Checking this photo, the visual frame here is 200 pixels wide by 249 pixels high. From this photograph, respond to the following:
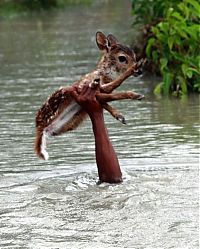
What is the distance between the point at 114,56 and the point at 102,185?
3.77 feet

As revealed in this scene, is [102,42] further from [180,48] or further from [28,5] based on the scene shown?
[28,5]

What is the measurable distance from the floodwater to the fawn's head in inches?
38.5

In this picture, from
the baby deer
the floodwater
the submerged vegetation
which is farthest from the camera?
the submerged vegetation

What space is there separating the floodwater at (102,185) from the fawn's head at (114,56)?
977 mm

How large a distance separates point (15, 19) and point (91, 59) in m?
12.4

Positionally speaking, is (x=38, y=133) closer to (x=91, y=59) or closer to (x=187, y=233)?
(x=187, y=233)

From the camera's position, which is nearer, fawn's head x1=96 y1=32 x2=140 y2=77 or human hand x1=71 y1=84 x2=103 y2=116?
human hand x1=71 y1=84 x2=103 y2=116

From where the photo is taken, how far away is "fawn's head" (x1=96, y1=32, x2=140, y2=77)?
25.4 feet

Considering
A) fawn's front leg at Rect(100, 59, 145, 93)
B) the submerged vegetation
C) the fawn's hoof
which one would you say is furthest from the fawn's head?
the submerged vegetation

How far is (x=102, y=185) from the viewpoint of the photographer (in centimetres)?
756

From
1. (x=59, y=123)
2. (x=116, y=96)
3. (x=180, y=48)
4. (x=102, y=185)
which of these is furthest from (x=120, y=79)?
(x=180, y=48)

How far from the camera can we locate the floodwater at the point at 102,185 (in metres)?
6.23

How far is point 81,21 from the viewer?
26.7 m

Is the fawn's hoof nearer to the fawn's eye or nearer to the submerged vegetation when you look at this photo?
the fawn's eye
